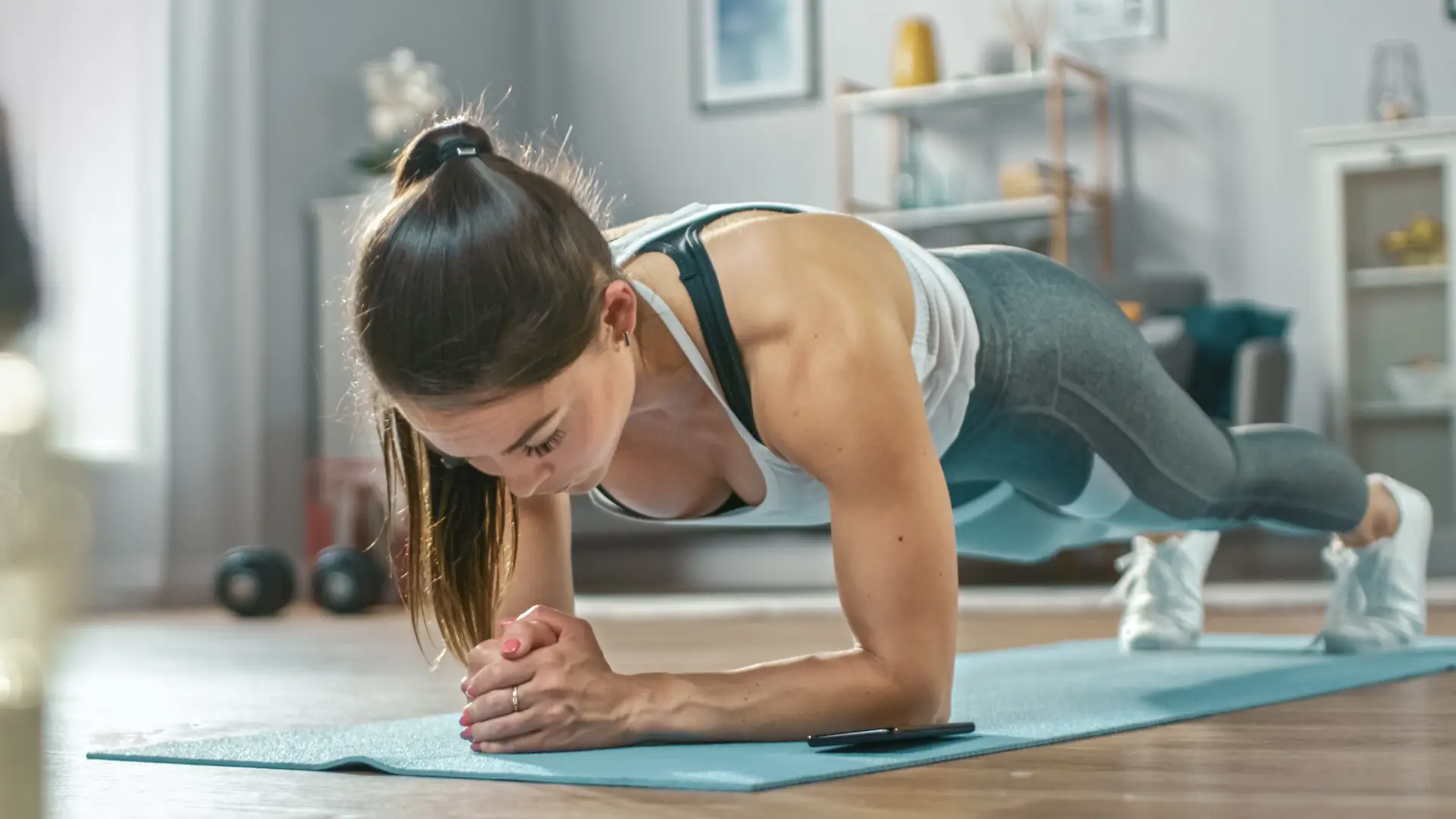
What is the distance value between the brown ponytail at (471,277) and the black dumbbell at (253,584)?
116 inches

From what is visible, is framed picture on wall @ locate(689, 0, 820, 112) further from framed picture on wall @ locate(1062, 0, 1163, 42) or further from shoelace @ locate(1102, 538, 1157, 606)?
shoelace @ locate(1102, 538, 1157, 606)


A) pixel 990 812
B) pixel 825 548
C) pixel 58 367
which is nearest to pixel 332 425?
pixel 825 548

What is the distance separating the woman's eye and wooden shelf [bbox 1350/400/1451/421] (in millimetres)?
3784

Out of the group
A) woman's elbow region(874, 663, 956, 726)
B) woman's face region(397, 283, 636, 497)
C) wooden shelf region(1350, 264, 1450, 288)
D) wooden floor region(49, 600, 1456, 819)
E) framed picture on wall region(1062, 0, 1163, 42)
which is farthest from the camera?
framed picture on wall region(1062, 0, 1163, 42)

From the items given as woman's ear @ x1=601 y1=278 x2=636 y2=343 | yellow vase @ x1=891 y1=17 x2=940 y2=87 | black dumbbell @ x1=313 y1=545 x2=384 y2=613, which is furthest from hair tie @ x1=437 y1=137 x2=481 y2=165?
yellow vase @ x1=891 y1=17 x2=940 y2=87

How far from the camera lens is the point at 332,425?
4.94m

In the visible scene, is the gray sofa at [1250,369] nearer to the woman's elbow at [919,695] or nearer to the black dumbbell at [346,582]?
the black dumbbell at [346,582]

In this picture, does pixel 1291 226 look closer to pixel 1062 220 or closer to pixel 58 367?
pixel 1062 220

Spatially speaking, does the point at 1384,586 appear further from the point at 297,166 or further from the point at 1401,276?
the point at 297,166

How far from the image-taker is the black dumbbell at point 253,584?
3.96 meters

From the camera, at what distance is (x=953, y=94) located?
495 centimetres

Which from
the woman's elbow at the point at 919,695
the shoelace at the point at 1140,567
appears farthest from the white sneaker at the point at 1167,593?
the woman's elbow at the point at 919,695

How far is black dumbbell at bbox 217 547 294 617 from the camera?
3.96m

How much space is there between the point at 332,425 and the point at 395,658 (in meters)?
2.52
